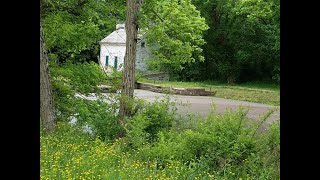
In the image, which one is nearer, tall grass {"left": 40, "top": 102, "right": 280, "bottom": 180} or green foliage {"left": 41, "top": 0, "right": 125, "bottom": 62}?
tall grass {"left": 40, "top": 102, "right": 280, "bottom": 180}

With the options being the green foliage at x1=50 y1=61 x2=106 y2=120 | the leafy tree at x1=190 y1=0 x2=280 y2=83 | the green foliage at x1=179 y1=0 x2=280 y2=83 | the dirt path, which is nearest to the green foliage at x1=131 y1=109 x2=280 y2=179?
the green foliage at x1=50 y1=61 x2=106 y2=120

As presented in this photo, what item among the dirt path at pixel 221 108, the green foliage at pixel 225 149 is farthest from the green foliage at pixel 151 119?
the dirt path at pixel 221 108

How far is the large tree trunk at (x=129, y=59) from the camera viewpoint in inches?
441

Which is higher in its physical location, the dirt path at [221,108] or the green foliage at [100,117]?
the green foliage at [100,117]

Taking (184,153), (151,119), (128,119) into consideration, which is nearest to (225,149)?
(184,153)

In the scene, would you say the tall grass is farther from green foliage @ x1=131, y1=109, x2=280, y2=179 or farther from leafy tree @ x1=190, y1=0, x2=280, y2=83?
leafy tree @ x1=190, y1=0, x2=280, y2=83

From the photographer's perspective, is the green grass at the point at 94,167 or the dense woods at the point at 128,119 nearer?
the green grass at the point at 94,167

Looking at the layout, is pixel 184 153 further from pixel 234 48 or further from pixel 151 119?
pixel 234 48

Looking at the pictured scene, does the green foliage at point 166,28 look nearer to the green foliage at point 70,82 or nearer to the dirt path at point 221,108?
the green foliage at point 70,82

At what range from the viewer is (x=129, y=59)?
11.4m

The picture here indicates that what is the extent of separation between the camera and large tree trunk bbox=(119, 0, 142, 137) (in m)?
11.2

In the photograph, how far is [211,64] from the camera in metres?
45.1
